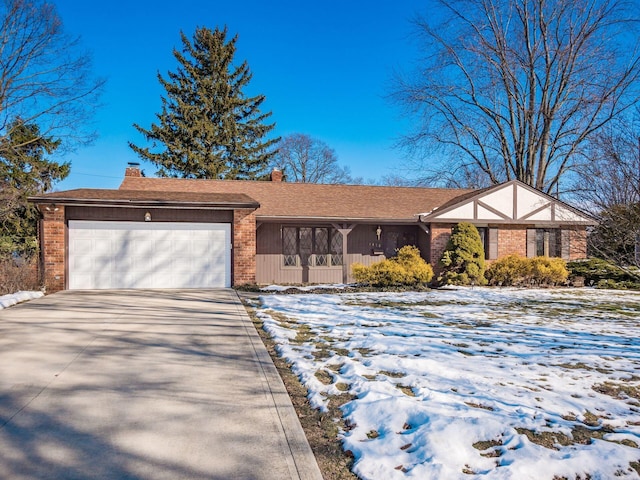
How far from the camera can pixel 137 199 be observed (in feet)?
39.4

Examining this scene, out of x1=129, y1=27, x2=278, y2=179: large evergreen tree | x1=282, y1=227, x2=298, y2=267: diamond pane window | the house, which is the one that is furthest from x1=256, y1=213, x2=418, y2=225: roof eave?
x1=129, y1=27, x2=278, y2=179: large evergreen tree

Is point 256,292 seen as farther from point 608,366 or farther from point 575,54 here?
point 575,54

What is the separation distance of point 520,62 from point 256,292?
64.5 feet

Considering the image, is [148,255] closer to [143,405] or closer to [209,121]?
[143,405]

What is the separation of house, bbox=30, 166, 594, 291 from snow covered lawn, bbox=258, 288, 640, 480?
6.44 ft

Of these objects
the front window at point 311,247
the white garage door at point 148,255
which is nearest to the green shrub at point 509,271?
the front window at point 311,247

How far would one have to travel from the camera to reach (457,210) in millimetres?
16094

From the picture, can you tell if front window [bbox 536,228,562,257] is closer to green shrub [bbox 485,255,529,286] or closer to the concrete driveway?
green shrub [bbox 485,255,529,286]

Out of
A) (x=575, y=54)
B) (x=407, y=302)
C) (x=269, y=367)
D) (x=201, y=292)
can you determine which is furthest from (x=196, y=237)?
(x=575, y=54)

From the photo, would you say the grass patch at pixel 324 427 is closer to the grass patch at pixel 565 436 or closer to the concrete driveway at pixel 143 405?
the concrete driveway at pixel 143 405

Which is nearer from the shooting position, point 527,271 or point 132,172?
point 527,271

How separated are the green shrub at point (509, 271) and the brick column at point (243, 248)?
27.6ft

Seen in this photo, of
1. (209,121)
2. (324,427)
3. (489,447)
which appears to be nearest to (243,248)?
(324,427)

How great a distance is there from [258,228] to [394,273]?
521 cm
